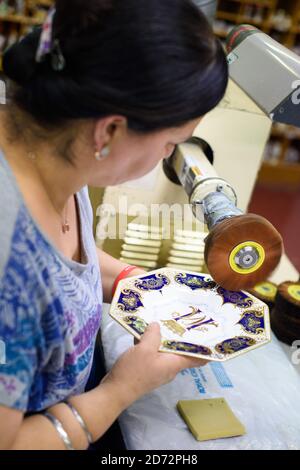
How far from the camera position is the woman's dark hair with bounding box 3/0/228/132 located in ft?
2.14

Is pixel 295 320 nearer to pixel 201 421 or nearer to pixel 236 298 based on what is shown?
pixel 236 298

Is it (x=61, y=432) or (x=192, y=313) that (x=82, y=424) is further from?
(x=192, y=313)

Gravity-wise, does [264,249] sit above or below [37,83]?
below

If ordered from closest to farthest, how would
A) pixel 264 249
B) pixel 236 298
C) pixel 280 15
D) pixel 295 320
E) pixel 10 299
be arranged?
pixel 10 299 < pixel 264 249 < pixel 236 298 < pixel 295 320 < pixel 280 15

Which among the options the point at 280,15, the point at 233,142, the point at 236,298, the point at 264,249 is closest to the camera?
the point at 264,249

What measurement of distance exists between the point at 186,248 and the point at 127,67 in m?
0.83

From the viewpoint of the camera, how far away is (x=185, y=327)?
1021 millimetres

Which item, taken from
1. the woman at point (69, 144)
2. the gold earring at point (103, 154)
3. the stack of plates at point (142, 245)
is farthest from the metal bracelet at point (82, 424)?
the stack of plates at point (142, 245)

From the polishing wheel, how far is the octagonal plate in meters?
0.10

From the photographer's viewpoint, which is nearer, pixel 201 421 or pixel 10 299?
pixel 10 299

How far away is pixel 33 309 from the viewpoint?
0.69 m

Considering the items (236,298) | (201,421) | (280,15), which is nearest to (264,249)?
(236,298)

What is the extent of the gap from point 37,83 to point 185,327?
560mm

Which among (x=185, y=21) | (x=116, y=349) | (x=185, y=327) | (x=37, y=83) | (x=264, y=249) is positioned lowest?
(x=116, y=349)
